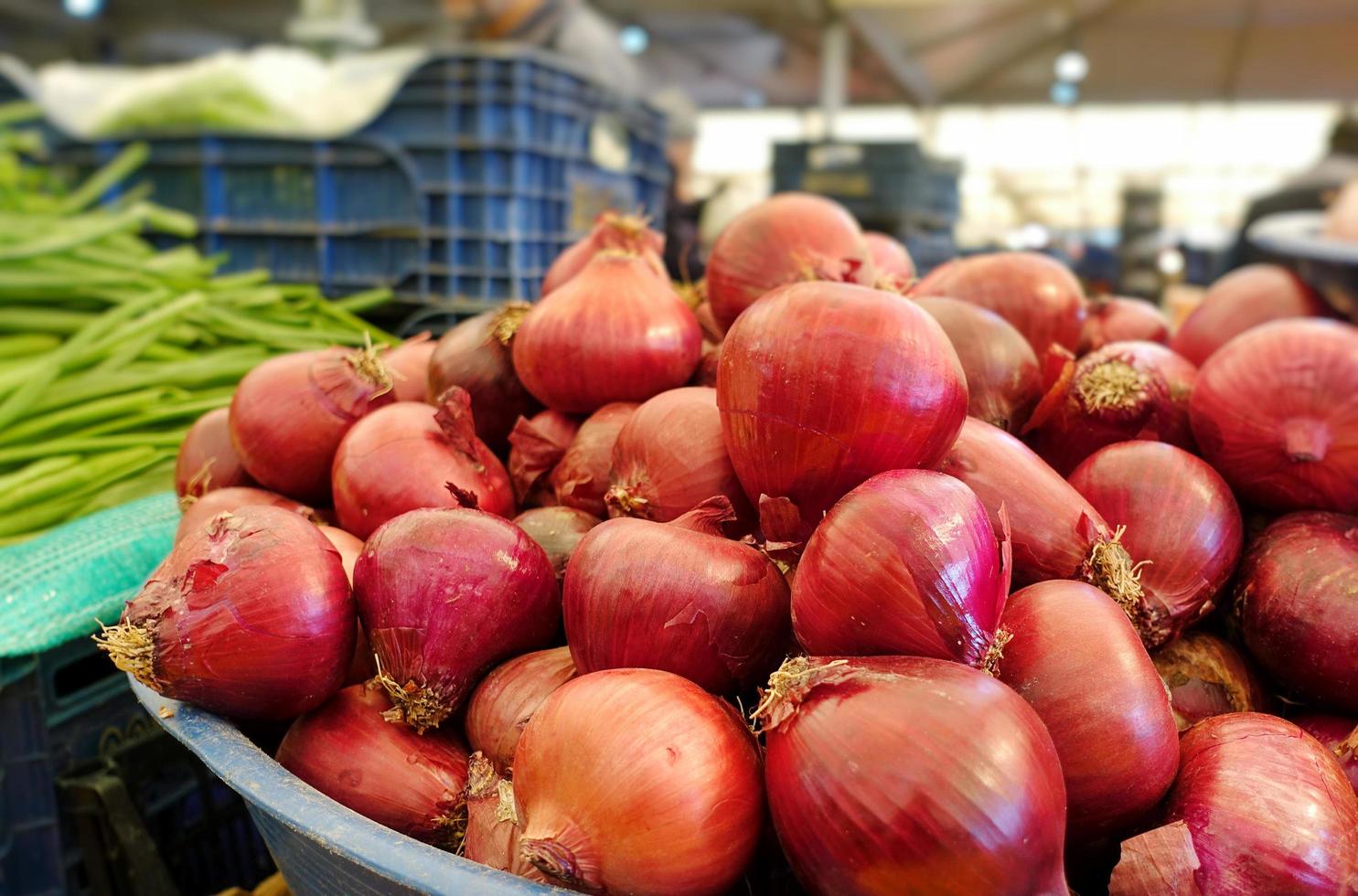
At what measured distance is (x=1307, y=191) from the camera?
3936mm

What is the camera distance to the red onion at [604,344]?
3.45 ft

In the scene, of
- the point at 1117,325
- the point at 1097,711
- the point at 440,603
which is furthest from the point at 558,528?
the point at 1117,325

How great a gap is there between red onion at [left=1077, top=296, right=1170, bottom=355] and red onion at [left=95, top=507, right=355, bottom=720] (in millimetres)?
1056

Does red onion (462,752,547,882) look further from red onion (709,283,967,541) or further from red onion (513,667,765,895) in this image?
red onion (709,283,967,541)

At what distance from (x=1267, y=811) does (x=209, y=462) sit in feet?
3.87

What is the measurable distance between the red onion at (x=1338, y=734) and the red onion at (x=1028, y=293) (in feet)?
1.63

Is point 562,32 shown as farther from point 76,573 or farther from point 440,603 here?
point 440,603

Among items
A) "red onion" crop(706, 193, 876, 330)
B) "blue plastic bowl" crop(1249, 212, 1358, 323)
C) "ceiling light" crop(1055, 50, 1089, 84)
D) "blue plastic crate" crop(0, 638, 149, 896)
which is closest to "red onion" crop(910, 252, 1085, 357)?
"red onion" crop(706, 193, 876, 330)

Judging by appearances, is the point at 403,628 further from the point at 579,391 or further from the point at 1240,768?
the point at 1240,768

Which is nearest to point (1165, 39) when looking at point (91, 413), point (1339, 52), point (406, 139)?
point (1339, 52)

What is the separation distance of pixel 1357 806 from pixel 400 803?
738 millimetres

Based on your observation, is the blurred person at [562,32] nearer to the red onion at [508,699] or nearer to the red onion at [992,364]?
the red onion at [992,364]

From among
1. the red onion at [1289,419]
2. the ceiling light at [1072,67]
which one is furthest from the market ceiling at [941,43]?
the red onion at [1289,419]

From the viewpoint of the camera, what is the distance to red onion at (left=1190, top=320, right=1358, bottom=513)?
0.92 metres
